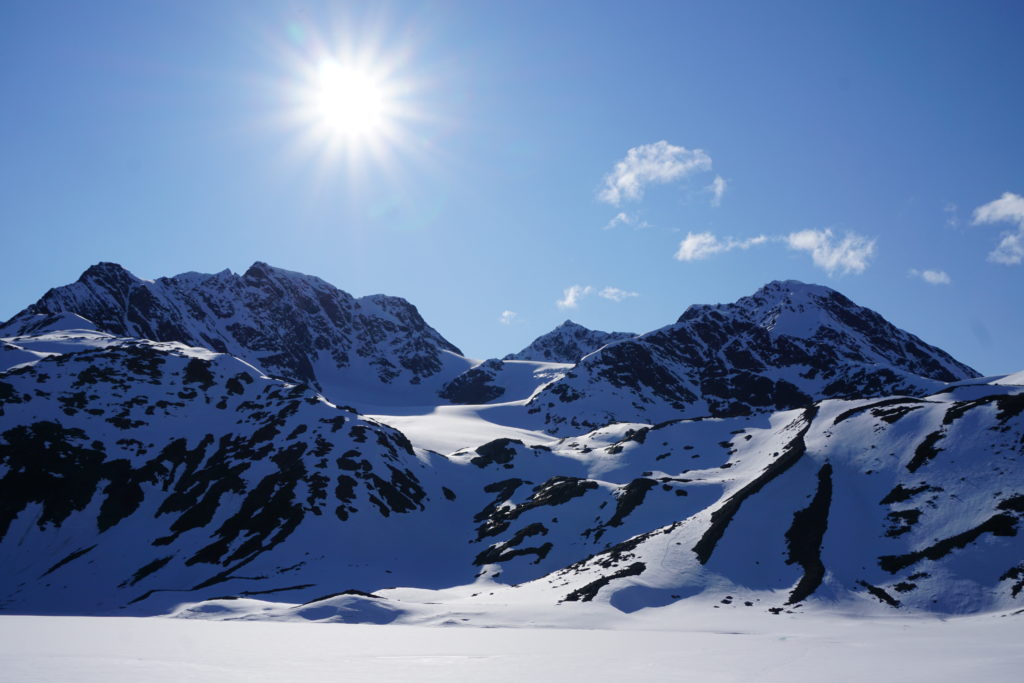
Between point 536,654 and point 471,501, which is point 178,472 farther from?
point 536,654

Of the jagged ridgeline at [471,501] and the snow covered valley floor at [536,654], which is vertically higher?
the jagged ridgeline at [471,501]

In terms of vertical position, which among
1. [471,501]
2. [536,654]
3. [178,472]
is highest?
[178,472]

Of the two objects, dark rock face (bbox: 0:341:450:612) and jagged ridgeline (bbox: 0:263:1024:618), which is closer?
jagged ridgeline (bbox: 0:263:1024:618)

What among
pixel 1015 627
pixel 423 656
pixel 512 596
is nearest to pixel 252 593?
pixel 512 596

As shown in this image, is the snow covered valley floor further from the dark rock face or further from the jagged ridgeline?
the dark rock face

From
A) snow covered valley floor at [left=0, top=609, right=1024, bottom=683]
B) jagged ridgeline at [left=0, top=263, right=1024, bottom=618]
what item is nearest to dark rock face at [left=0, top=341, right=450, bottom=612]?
jagged ridgeline at [left=0, top=263, right=1024, bottom=618]

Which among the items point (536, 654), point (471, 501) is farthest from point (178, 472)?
point (536, 654)

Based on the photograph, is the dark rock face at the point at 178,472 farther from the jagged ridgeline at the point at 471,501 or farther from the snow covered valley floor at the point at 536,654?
the snow covered valley floor at the point at 536,654

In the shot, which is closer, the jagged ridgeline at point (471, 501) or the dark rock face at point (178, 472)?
the jagged ridgeline at point (471, 501)

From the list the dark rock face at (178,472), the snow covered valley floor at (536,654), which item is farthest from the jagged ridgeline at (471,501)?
the snow covered valley floor at (536,654)
